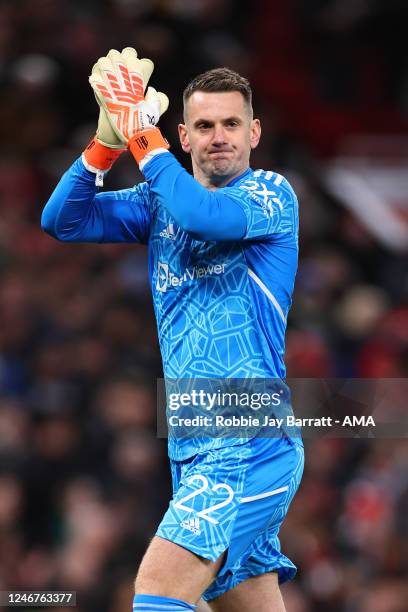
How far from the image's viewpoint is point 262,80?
12602mm

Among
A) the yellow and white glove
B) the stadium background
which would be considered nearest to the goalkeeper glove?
the yellow and white glove

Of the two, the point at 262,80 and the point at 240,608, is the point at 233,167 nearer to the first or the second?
the point at 240,608

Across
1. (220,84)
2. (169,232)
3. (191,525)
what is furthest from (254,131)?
(191,525)

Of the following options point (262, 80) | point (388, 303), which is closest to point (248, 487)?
point (388, 303)

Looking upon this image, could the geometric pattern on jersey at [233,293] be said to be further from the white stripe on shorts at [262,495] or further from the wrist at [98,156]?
the wrist at [98,156]

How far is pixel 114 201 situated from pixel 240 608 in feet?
5.34

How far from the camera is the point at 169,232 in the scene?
4.61 m

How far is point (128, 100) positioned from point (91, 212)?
540 mm

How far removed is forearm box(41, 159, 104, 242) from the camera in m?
4.64

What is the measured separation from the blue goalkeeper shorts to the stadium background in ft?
9.50

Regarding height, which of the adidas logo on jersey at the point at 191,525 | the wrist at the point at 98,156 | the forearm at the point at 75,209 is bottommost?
the adidas logo on jersey at the point at 191,525

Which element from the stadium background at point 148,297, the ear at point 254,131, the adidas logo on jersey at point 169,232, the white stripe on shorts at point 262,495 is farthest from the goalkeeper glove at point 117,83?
the stadium background at point 148,297

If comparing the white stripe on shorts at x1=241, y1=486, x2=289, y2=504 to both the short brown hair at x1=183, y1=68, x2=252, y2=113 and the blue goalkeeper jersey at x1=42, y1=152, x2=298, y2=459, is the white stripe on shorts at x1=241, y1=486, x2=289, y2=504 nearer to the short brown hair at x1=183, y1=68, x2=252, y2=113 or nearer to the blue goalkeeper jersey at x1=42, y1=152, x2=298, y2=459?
the blue goalkeeper jersey at x1=42, y1=152, x2=298, y2=459

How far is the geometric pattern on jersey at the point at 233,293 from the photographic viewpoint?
4363mm
